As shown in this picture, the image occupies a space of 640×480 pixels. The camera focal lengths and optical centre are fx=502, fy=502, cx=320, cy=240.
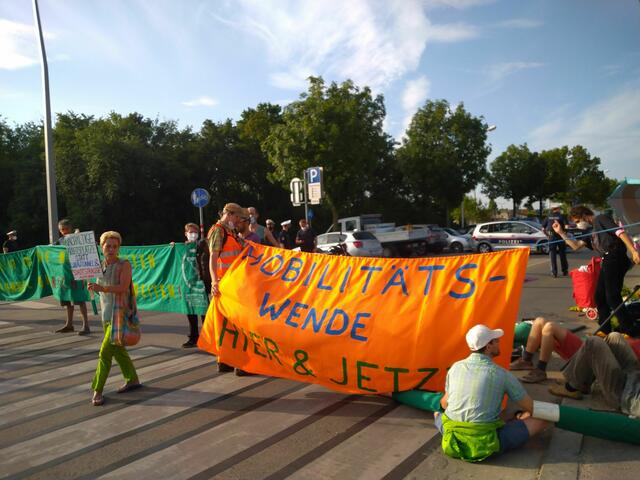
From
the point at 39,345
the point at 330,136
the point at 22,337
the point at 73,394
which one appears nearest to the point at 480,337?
the point at 73,394

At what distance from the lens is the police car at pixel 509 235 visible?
21.4 m

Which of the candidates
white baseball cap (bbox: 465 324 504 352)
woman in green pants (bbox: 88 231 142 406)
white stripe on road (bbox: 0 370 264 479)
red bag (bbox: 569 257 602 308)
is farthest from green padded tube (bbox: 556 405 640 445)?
red bag (bbox: 569 257 602 308)

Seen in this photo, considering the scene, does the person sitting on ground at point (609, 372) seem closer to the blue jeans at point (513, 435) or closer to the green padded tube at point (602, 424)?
the green padded tube at point (602, 424)

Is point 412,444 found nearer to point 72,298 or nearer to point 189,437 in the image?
point 189,437

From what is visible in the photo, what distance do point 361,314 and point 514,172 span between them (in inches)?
2142

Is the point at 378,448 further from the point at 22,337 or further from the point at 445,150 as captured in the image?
the point at 445,150

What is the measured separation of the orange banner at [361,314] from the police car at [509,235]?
1745 centimetres

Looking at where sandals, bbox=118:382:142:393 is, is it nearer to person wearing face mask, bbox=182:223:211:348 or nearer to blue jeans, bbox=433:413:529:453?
person wearing face mask, bbox=182:223:211:348

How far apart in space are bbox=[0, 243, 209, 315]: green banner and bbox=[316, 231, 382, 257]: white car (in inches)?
439

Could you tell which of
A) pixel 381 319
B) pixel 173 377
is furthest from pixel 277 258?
pixel 173 377

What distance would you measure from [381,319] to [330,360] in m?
0.63

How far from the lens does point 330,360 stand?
4.61 m

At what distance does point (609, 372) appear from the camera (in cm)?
417

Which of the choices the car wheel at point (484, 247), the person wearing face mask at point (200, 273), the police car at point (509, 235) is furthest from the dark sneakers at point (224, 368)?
the car wheel at point (484, 247)
